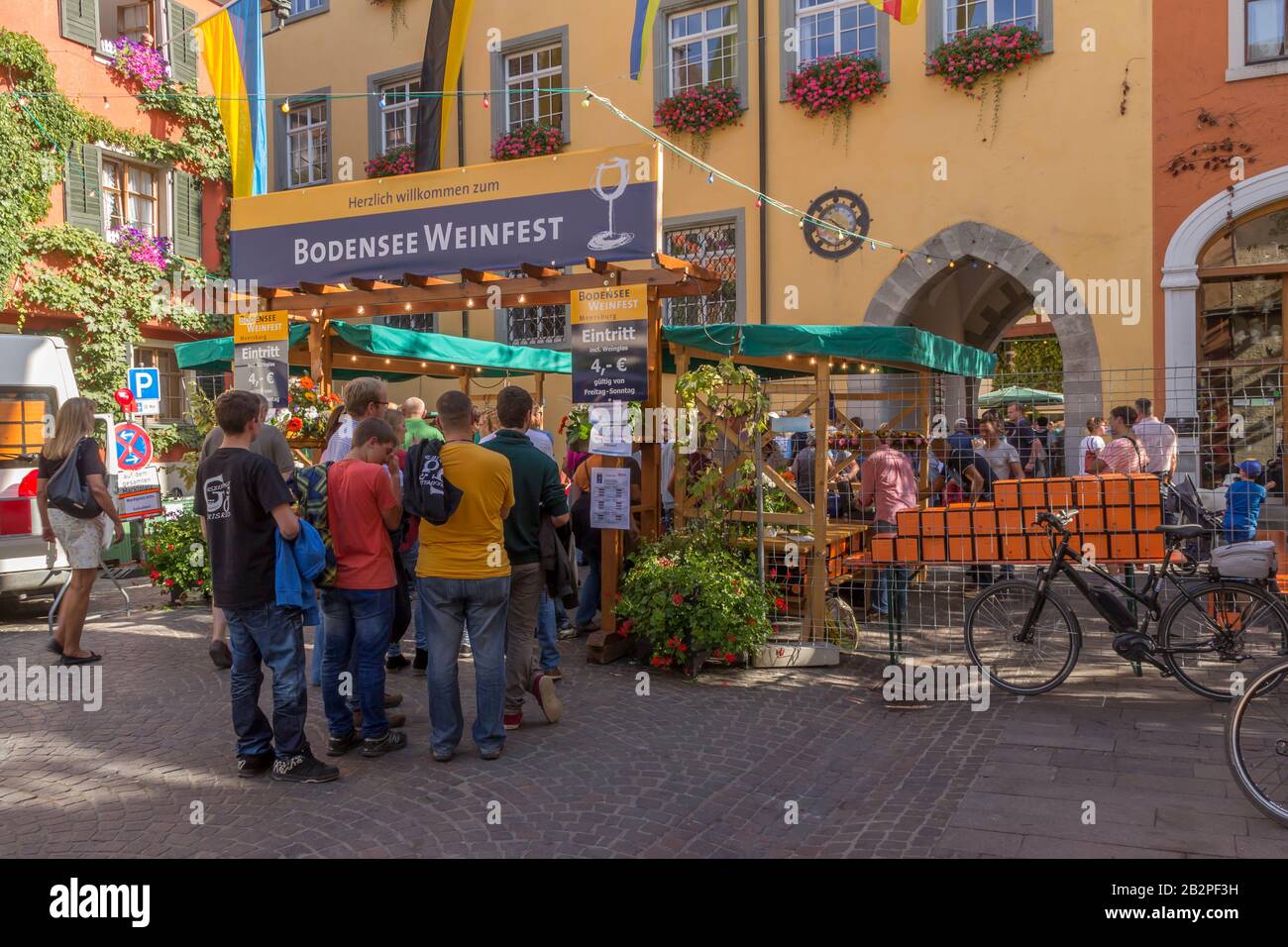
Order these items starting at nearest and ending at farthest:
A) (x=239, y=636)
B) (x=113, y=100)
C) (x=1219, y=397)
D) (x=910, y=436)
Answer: (x=239, y=636) < (x=1219, y=397) < (x=910, y=436) < (x=113, y=100)

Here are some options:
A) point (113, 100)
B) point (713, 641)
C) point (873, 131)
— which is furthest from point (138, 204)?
point (713, 641)

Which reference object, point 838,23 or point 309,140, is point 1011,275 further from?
point 309,140

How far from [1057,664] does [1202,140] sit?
8104 mm

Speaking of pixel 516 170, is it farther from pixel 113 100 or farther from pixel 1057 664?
pixel 113 100

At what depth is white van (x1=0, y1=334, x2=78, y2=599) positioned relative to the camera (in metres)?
8.91

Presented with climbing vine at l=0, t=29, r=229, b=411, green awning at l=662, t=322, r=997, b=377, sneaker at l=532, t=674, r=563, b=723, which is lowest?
sneaker at l=532, t=674, r=563, b=723

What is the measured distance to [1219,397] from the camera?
762cm

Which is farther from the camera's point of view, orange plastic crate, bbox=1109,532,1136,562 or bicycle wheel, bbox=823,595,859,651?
bicycle wheel, bbox=823,595,859,651

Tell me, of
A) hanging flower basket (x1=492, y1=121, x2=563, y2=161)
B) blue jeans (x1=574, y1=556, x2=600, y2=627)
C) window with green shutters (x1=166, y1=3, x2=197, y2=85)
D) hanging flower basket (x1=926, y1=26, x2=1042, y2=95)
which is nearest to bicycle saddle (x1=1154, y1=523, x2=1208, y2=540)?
blue jeans (x1=574, y1=556, x2=600, y2=627)

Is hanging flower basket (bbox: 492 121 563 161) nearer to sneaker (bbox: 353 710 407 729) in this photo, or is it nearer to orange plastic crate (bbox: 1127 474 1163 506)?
orange plastic crate (bbox: 1127 474 1163 506)

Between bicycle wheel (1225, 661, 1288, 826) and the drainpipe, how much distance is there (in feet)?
34.9

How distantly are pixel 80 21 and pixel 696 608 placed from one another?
659 inches

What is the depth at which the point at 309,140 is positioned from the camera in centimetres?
1952

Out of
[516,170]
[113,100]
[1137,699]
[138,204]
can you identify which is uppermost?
[113,100]
